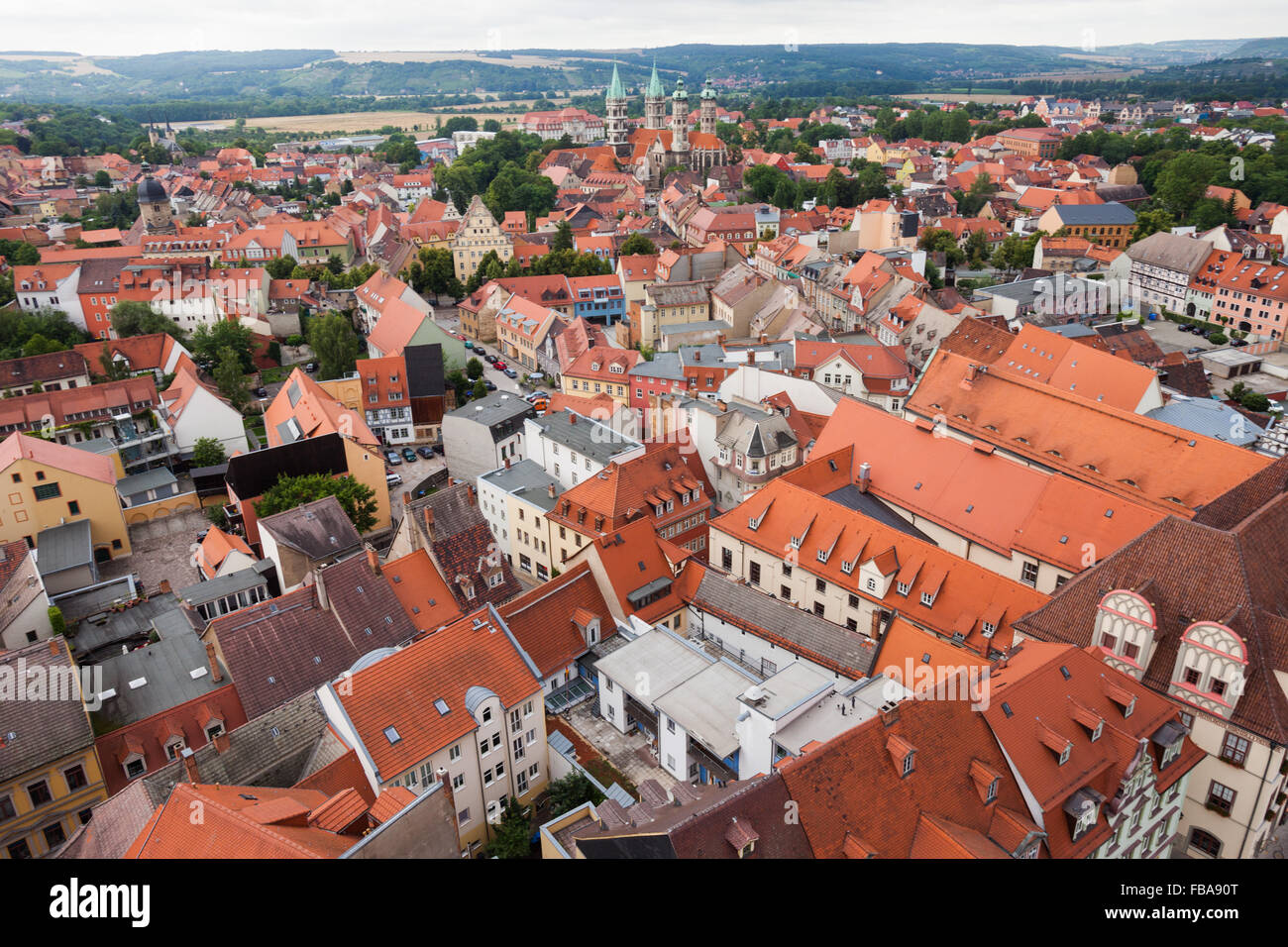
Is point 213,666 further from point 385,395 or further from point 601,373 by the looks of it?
point 601,373

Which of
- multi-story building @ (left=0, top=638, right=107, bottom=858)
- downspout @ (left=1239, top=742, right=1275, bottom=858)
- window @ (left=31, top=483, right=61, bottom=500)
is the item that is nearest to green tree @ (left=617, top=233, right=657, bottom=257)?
window @ (left=31, top=483, right=61, bottom=500)

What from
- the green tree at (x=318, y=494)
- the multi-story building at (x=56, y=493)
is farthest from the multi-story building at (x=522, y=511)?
the multi-story building at (x=56, y=493)

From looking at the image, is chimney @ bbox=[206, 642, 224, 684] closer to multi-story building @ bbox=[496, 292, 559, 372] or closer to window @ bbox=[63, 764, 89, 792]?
window @ bbox=[63, 764, 89, 792]

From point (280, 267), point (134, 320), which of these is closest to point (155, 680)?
point (134, 320)

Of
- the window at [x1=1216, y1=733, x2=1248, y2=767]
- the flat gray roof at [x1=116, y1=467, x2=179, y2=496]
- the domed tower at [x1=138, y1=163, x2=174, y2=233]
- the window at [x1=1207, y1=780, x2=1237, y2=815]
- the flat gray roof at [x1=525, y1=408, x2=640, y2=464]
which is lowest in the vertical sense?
the flat gray roof at [x1=116, y1=467, x2=179, y2=496]

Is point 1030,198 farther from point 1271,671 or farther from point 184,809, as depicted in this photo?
point 184,809
